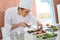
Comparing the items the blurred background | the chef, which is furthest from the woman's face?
the blurred background

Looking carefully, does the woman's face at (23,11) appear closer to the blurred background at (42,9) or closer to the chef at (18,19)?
the chef at (18,19)

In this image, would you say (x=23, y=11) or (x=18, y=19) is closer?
(x=23, y=11)

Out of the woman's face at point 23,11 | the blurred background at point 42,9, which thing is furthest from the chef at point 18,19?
the blurred background at point 42,9

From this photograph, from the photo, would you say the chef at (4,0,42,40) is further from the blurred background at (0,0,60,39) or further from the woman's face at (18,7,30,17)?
the blurred background at (0,0,60,39)

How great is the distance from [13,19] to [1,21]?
396 mm

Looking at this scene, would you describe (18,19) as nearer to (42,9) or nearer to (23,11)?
(23,11)

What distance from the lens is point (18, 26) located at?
1236 mm

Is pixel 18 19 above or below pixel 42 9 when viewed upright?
below

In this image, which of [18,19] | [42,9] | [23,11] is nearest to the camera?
[23,11]

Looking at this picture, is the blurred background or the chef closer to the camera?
the chef

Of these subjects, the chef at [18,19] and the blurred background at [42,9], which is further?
the blurred background at [42,9]

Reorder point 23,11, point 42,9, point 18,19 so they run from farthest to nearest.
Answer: point 42,9, point 18,19, point 23,11

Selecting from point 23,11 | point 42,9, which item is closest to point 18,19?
point 23,11

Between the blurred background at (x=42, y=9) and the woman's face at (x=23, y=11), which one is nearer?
the woman's face at (x=23, y=11)
